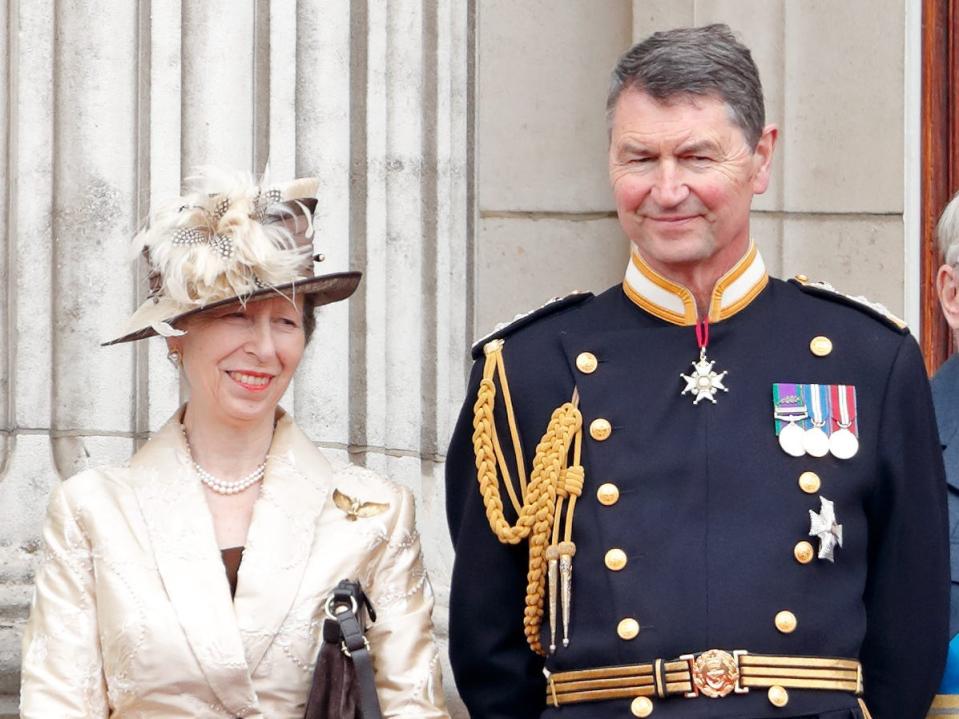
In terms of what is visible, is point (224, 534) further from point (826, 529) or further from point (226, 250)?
point (826, 529)

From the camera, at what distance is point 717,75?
3.44 m

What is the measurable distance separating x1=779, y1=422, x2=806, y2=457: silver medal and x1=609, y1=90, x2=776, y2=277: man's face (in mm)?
325

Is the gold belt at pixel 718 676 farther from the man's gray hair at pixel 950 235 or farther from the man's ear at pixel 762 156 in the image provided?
the man's gray hair at pixel 950 235

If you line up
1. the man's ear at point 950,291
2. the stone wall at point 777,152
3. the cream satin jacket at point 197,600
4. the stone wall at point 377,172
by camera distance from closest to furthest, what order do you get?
1. the cream satin jacket at point 197,600
2. the man's ear at point 950,291
3. the stone wall at point 377,172
4. the stone wall at point 777,152

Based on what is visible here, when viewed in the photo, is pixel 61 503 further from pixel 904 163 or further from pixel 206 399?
pixel 904 163

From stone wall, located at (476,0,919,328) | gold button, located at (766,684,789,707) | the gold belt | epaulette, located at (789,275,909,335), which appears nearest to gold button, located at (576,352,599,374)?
epaulette, located at (789,275,909,335)

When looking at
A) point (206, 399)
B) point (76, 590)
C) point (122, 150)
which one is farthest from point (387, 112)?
point (76, 590)

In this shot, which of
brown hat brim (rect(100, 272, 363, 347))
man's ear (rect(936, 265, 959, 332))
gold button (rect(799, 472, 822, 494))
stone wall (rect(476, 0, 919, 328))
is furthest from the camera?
stone wall (rect(476, 0, 919, 328))

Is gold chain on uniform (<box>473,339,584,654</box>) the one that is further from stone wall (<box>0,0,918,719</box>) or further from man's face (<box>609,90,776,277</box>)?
stone wall (<box>0,0,918,719</box>)

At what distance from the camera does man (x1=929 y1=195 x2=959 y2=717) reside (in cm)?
369

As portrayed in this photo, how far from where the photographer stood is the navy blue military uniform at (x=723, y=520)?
3.35m

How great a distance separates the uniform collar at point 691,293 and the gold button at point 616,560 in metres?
0.43

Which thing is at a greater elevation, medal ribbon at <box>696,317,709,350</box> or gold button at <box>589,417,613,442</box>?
medal ribbon at <box>696,317,709,350</box>

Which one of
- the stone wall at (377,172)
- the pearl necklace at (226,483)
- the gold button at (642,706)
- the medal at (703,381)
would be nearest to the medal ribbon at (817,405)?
the medal at (703,381)
